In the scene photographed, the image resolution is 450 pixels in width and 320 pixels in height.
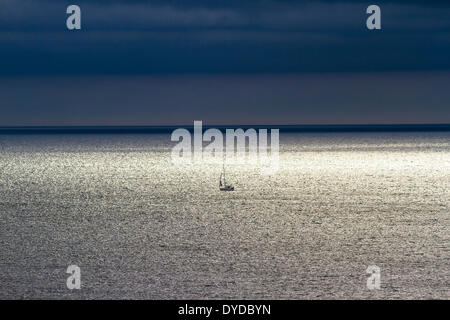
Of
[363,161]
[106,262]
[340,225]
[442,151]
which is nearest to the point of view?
[106,262]

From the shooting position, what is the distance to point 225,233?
8.47m

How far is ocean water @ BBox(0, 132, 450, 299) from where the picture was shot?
6.20 meters

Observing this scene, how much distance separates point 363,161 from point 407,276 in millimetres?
11392

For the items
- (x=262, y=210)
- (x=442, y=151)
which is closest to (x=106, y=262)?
(x=262, y=210)

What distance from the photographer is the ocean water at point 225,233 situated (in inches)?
244

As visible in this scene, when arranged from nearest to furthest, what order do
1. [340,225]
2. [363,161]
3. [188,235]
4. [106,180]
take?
1. [188,235]
2. [340,225]
3. [106,180]
4. [363,161]

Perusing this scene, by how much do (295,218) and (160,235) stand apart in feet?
6.35

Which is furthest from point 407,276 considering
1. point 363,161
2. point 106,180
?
point 363,161
